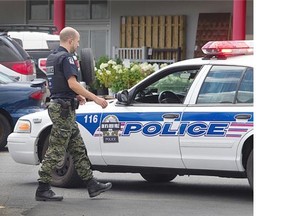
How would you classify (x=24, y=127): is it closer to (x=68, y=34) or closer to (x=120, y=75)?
(x=68, y=34)

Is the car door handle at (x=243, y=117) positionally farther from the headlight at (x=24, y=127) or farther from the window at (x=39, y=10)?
the window at (x=39, y=10)

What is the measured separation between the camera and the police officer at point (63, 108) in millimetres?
7066

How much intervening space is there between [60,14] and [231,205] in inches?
697

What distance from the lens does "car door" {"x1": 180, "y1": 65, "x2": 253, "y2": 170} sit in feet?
23.2

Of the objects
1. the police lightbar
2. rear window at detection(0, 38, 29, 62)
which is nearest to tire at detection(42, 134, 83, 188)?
the police lightbar

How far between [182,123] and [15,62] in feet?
27.0

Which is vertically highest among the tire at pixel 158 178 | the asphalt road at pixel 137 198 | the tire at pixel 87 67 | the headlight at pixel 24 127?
the tire at pixel 87 67

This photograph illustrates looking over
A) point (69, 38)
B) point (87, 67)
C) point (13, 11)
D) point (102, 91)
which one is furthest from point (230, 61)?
point (13, 11)

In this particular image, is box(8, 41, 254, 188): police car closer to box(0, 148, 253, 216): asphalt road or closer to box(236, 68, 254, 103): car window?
box(236, 68, 254, 103): car window

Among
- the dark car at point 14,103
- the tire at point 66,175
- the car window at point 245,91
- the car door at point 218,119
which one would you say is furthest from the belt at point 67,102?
the dark car at point 14,103

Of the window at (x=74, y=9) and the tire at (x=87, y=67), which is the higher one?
the window at (x=74, y=9)

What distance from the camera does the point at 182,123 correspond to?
24.1 feet
